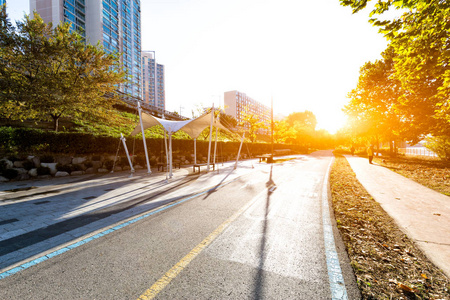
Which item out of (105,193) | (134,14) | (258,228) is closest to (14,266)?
(258,228)

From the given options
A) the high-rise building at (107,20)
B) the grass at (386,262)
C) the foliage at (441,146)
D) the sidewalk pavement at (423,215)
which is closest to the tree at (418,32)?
the sidewalk pavement at (423,215)

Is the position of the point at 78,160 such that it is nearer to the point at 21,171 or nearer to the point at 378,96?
the point at 21,171

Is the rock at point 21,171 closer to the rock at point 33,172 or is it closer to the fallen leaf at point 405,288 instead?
the rock at point 33,172

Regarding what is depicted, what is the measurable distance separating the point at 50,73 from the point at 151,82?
12517 cm

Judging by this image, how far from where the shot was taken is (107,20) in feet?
197

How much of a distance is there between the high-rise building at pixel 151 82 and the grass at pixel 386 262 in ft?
378

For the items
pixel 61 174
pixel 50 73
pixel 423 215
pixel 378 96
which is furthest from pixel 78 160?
pixel 378 96

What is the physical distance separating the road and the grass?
21 centimetres

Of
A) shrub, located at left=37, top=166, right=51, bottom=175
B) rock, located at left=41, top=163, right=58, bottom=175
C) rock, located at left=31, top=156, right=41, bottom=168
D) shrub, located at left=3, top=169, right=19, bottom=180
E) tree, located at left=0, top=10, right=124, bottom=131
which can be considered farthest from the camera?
tree, located at left=0, top=10, right=124, bottom=131

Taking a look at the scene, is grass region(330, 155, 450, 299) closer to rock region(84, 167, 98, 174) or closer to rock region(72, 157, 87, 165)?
rock region(84, 167, 98, 174)

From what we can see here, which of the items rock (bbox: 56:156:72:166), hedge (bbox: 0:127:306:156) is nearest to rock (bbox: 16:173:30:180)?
hedge (bbox: 0:127:306:156)

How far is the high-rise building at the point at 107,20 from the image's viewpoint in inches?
1916

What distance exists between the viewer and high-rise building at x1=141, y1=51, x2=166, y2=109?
112 m

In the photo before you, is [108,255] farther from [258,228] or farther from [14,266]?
[258,228]
